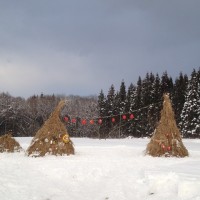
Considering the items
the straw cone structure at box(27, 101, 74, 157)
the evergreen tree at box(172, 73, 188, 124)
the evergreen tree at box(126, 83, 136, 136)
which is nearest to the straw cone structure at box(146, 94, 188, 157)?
the straw cone structure at box(27, 101, 74, 157)

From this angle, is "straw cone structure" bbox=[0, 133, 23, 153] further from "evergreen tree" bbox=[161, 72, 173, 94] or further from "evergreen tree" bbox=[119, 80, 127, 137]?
"evergreen tree" bbox=[161, 72, 173, 94]

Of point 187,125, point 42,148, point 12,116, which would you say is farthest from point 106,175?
point 12,116

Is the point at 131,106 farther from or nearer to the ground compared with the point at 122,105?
nearer to the ground

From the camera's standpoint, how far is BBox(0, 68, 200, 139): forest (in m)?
48.7

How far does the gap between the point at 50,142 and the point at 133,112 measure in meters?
47.4

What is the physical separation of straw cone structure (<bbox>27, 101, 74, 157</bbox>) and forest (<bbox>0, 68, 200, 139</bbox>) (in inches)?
1272

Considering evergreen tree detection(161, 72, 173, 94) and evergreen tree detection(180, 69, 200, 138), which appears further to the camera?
evergreen tree detection(161, 72, 173, 94)

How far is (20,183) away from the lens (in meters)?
10.2

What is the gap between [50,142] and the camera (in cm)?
1593

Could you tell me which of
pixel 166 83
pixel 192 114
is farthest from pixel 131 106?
pixel 192 114

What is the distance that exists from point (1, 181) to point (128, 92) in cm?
6049

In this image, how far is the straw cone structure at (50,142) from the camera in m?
15.8

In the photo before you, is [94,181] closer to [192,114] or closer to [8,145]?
[8,145]

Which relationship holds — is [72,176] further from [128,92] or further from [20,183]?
[128,92]
